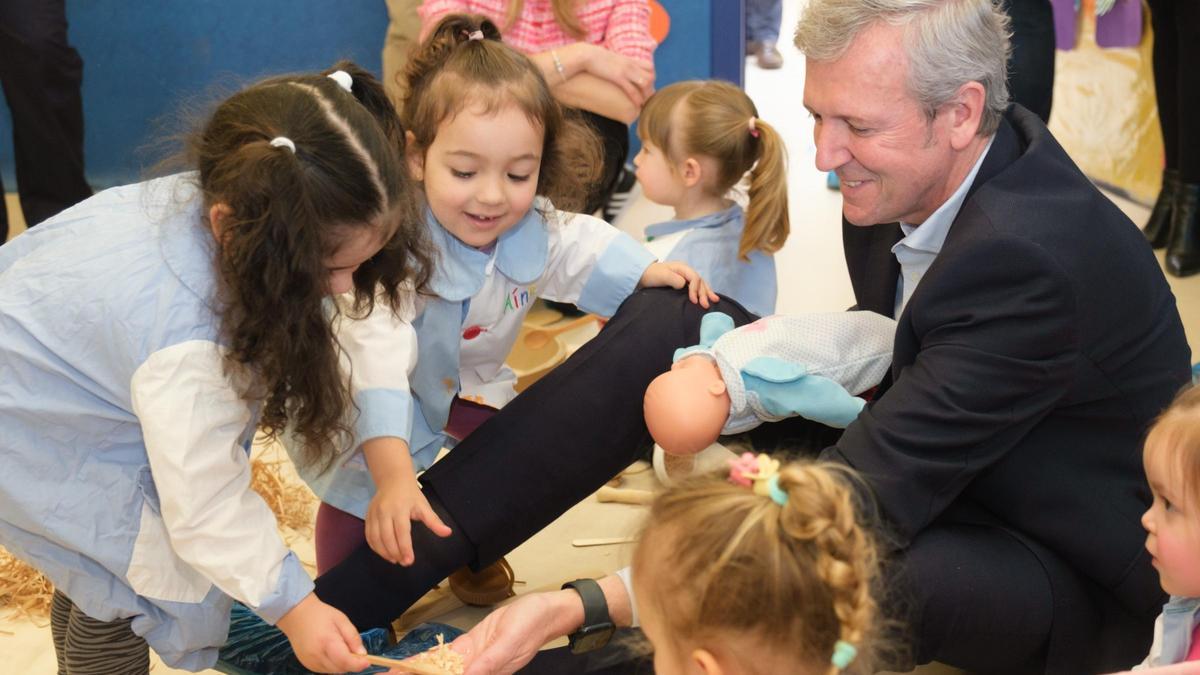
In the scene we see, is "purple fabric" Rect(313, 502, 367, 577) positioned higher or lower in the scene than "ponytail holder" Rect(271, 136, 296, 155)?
lower

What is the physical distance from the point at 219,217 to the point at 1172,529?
3.25ft

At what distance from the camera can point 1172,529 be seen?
4.00 ft

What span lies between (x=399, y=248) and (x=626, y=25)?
61.8 inches

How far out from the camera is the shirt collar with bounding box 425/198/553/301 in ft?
6.03

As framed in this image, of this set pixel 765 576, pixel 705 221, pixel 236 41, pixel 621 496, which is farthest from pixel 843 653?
pixel 236 41

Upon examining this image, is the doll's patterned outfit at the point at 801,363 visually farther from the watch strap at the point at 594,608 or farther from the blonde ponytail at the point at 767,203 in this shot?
the blonde ponytail at the point at 767,203

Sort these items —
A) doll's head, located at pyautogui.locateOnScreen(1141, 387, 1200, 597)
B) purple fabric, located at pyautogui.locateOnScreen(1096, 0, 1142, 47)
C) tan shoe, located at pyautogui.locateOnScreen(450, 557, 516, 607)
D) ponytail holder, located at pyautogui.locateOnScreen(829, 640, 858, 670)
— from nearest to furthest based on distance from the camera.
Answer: ponytail holder, located at pyautogui.locateOnScreen(829, 640, 858, 670) → doll's head, located at pyautogui.locateOnScreen(1141, 387, 1200, 597) → tan shoe, located at pyautogui.locateOnScreen(450, 557, 516, 607) → purple fabric, located at pyautogui.locateOnScreen(1096, 0, 1142, 47)

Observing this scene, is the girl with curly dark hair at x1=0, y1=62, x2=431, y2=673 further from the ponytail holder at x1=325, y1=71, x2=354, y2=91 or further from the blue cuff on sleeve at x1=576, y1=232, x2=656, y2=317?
the blue cuff on sleeve at x1=576, y1=232, x2=656, y2=317

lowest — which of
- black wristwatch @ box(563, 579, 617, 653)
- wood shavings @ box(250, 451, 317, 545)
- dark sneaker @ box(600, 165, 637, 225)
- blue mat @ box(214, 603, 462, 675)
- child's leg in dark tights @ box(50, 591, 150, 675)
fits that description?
dark sneaker @ box(600, 165, 637, 225)

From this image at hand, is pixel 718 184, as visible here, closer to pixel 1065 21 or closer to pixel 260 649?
pixel 260 649

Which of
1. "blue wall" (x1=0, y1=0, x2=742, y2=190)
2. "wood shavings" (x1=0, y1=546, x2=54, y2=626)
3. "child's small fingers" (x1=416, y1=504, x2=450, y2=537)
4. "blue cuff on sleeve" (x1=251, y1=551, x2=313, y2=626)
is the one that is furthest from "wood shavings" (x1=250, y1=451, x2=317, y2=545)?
"blue wall" (x1=0, y1=0, x2=742, y2=190)

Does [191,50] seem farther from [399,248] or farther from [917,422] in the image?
[917,422]

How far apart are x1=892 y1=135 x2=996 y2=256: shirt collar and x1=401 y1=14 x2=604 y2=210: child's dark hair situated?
558 mm

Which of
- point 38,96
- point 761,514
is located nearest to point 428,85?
point 761,514
